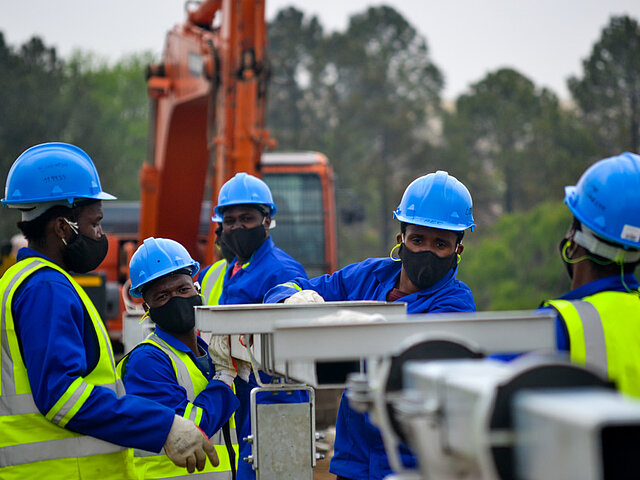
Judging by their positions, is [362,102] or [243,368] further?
[362,102]

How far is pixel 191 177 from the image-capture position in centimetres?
1082

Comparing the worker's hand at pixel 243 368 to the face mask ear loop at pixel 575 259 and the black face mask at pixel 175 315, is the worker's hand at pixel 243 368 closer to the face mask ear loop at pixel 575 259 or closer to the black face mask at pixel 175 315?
the black face mask at pixel 175 315

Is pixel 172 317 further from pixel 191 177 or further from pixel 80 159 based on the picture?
pixel 191 177

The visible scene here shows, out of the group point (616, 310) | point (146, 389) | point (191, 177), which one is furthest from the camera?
point (191, 177)

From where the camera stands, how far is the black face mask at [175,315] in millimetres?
3750

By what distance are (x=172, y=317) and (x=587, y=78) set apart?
29146 mm

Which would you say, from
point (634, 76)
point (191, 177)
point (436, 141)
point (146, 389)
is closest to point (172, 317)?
point (146, 389)

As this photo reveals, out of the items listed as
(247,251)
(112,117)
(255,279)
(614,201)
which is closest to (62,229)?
(614,201)

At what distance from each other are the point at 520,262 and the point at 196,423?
28.0 m

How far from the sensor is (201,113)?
34.7ft

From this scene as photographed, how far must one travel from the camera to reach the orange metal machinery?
833 centimetres

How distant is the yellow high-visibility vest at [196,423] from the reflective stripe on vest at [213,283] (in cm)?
186

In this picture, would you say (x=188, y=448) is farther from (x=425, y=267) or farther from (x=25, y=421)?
(x=425, y=267)

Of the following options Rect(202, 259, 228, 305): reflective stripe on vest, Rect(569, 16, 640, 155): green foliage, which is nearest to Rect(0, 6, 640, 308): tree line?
Rect(569, 16, 640, 155): green foliage
